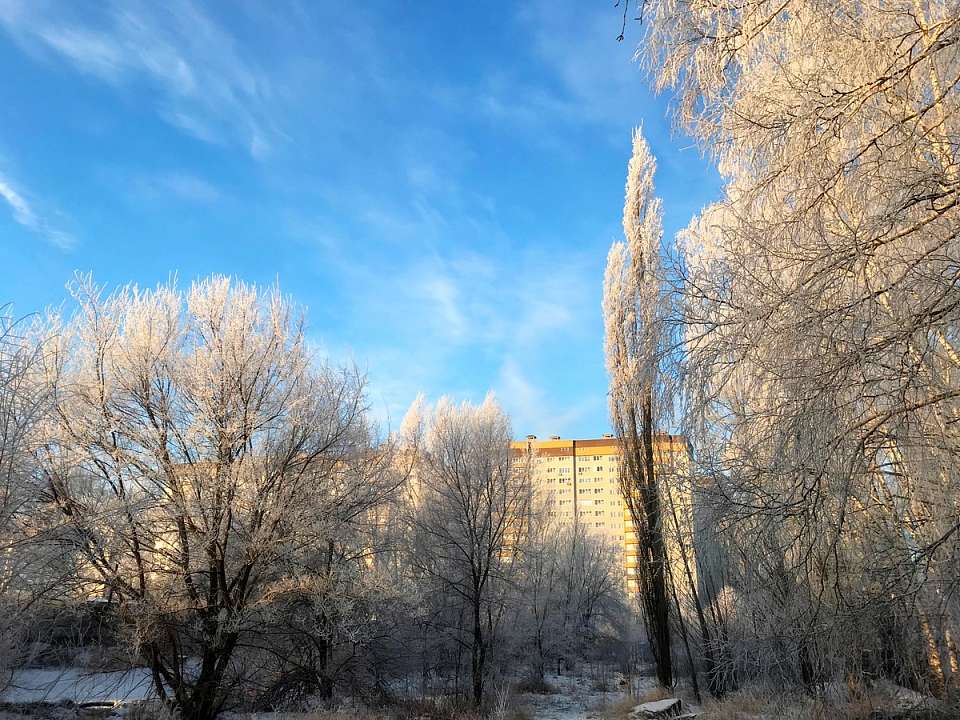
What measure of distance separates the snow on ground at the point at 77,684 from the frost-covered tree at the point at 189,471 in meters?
0.81

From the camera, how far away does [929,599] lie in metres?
4.58

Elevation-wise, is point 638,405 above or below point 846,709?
above

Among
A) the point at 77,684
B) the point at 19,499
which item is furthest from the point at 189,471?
the point at 77,684

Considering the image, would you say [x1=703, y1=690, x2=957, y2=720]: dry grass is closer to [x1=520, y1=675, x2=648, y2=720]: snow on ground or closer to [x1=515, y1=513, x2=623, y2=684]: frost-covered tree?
[x1=520, y1=675, x2=648, y2=720]: snow on ground

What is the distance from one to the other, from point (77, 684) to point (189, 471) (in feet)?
13.1

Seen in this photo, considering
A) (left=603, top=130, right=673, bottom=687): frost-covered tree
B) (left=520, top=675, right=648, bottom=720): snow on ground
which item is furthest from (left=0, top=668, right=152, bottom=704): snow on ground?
(left=603, top=130, right=673, bottom=687): frost-covered tree

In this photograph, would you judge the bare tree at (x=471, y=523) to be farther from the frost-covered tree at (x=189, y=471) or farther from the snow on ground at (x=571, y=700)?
the frost-covered tree at (x=189, y=471)

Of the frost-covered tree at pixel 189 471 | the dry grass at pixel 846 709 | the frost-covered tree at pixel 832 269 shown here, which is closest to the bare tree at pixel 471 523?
the frost-covered tree at pixel 189 471

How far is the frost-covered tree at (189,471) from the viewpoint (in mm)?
9078

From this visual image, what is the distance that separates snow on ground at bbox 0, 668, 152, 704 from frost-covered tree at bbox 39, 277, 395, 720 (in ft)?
2.67

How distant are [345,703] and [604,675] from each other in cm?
1487

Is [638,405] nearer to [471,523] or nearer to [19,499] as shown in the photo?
[471,523]

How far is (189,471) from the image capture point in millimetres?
9641

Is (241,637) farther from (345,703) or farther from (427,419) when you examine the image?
(427,419)
